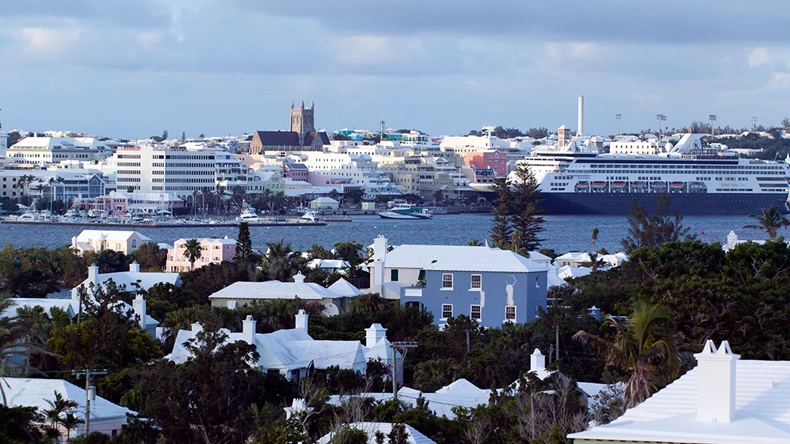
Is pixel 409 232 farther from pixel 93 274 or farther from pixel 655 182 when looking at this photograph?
pixel 93 274

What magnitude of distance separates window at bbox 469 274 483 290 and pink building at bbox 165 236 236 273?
3645 cm

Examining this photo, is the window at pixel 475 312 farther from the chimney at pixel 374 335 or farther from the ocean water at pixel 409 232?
the ocean water at pixel 409 232

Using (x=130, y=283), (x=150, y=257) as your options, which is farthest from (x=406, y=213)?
(x=130, y=283)

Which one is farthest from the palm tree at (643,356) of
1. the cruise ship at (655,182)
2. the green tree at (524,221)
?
the cruise ship at (655,182)

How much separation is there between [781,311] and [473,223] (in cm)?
13046

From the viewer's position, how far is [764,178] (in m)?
172

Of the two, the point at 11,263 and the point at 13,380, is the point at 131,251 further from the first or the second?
the point at 13,380

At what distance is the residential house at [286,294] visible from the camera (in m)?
39.9

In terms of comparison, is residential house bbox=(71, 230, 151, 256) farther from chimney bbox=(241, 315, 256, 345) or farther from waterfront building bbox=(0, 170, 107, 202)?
waterfront building bbox=(0, 170, 107, 202)

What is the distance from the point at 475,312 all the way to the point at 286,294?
4.64 meters

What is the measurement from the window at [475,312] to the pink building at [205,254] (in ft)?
121

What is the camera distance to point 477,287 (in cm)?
4009

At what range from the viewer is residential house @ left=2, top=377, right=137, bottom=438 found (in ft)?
71.6

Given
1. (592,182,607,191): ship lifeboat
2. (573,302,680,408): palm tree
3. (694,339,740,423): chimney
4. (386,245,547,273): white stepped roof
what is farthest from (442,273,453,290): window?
(592,182,607,191): ship lifeboat
